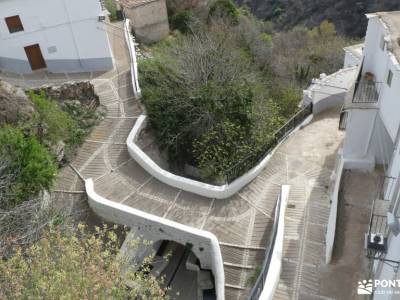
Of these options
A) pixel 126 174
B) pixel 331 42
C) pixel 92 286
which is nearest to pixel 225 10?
pixel 331 42

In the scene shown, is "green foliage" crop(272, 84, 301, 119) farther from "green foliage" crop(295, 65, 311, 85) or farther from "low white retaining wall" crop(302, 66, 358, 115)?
"green foliage" crop(295, 65, 311, 85)

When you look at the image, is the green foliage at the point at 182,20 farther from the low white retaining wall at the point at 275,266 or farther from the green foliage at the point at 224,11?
the low white retaining wall at the point at 275,266

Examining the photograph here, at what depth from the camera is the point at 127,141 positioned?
59.5 ft

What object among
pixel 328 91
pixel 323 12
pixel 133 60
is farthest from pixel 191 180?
pixel 323 12

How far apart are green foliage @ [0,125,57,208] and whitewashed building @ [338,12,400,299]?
1096cm

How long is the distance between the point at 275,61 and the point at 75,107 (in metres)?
15.3

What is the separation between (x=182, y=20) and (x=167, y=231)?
64.6ft

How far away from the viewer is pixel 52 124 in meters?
17.8

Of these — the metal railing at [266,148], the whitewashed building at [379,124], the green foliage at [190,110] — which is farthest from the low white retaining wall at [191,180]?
the whitewashed building at [379,124]

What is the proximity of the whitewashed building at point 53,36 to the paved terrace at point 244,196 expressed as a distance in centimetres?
374

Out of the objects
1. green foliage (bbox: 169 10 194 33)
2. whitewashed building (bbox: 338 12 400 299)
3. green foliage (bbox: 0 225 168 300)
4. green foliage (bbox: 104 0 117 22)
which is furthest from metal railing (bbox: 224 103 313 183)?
green foliage (bbox: 104 0 117 22)

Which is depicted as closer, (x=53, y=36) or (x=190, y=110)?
(x=190, y=110)

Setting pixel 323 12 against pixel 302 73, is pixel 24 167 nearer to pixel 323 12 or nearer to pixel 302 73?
pixel 302 73

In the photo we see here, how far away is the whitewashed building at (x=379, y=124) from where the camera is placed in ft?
33.0
